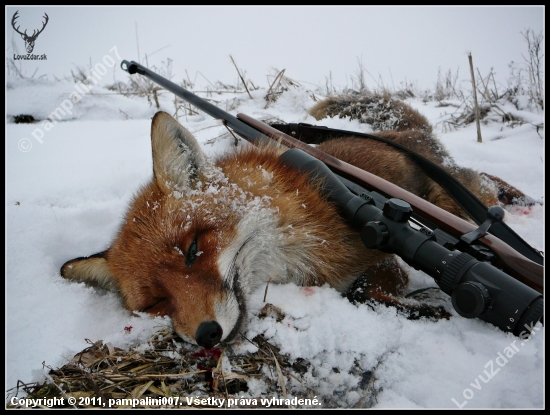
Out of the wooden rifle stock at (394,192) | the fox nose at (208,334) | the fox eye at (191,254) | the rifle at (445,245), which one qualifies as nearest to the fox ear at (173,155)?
the fox eye at (191,254)

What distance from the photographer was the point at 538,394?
1666mm

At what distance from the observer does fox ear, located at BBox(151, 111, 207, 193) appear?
2.48 metres

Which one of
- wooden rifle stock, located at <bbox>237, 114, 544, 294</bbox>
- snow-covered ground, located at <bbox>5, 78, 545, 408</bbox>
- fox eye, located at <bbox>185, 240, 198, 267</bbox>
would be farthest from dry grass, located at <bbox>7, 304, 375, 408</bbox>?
wooden rifle stock, located at <bbox>237, 114, 544, 294</bbox>

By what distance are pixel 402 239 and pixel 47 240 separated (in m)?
2.76

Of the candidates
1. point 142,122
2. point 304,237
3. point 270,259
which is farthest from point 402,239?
point 142,122

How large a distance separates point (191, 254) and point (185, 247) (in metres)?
0.06

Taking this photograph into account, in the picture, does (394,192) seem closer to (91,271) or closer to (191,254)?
(191,254)

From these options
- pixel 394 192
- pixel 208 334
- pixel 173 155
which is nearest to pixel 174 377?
pixel 208 334

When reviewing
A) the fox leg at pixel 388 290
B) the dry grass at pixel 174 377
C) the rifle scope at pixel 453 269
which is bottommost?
the dry grass at pixel 174 377

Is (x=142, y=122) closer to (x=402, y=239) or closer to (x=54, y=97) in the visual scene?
(x=54, y=97)

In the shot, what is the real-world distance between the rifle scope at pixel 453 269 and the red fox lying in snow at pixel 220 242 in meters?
0.35

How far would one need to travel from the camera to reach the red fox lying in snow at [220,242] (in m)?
2.21

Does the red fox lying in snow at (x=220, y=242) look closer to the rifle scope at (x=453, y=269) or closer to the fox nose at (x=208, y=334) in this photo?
the fox nose at (x=208, y=334)

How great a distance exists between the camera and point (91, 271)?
107 inches
